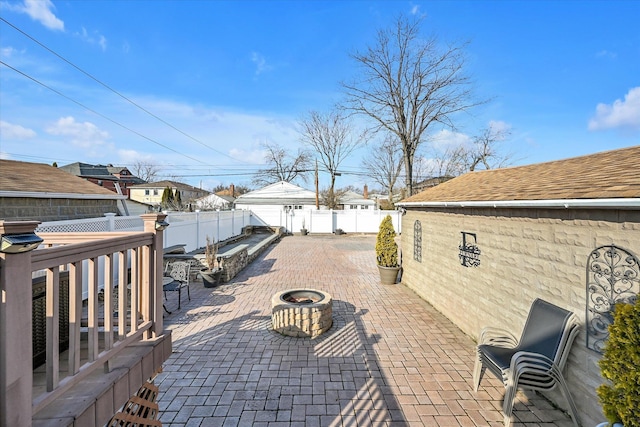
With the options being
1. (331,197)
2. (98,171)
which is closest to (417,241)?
(331,197)

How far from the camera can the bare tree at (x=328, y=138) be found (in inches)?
1190

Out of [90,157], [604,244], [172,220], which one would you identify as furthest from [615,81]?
[90,157]

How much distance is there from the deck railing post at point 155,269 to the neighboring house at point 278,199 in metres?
22.2

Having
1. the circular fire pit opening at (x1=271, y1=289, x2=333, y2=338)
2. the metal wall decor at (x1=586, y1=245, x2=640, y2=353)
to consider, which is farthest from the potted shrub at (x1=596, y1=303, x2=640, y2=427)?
the circular fire pit opening at (x1=271, y1=289, x2=333, y2=338)

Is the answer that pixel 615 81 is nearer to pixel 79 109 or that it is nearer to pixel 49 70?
pixel 49 70

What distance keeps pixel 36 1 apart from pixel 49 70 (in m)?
3.08

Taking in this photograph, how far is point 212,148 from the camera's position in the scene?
2611cm

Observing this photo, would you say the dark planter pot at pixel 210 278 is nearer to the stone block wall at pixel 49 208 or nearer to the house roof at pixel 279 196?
the stone block wall at pixel 49 208

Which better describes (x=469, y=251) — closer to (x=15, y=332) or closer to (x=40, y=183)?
(x=15, y=332)

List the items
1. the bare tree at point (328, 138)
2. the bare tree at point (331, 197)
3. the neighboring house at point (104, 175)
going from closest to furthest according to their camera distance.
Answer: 1. the bare tree at point (331, 197)
2. the bare tree at point (328, 138)
3. the neighboring house at point (104, 175)

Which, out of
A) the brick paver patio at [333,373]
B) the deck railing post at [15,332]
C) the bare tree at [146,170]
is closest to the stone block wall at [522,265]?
the brick paver patio at [333,373]

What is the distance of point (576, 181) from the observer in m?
3.58

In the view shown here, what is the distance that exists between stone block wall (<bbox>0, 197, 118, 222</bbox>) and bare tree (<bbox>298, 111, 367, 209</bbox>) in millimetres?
22726

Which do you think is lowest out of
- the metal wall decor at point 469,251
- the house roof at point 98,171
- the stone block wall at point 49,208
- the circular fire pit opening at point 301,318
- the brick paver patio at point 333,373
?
the brick paver patio at point 333,373
